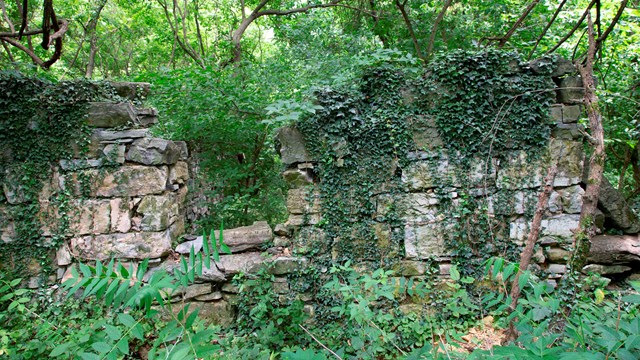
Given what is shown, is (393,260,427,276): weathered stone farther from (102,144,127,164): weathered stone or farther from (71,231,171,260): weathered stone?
(102,144,127,164): weathered stone

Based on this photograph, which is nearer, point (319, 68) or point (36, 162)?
point (36, 162)

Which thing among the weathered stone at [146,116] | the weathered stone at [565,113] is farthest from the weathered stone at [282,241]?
the weathered stone at [565,113]

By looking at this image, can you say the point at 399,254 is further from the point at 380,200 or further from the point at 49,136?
the point at 49,136

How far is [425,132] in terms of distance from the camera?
363 cm

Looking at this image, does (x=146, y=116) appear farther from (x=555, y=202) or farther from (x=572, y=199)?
(x=572, y=199)

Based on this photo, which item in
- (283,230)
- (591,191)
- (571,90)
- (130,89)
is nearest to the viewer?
(591,191)

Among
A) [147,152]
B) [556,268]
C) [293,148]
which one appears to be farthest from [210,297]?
[556,268]

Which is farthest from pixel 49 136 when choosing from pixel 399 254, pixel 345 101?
pixel 399 254

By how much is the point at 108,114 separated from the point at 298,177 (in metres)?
2.12

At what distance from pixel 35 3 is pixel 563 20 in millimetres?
10200

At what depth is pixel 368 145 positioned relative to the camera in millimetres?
3658

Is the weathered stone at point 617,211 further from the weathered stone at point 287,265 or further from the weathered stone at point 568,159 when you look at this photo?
the weathered stone at point 287,265

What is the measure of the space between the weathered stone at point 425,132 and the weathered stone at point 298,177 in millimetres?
1171

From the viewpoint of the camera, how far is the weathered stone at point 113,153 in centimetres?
371
